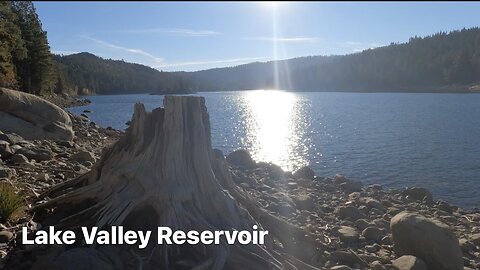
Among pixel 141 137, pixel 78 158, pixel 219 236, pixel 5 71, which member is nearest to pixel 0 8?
pixel 5 71

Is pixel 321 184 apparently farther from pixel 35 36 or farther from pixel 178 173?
pixel 35 36

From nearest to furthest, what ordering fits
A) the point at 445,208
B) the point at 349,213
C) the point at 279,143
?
the point at 349,213
the point at 445,208
the point at 279,143

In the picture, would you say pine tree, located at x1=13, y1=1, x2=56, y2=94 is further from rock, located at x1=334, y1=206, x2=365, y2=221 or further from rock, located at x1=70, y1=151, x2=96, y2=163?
rock, located at x1=334, y1=206, x2=365, y2=221

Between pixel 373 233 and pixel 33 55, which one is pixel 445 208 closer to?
pixel 373 233

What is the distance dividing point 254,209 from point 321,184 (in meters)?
11.3

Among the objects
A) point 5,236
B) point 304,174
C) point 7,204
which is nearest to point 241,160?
point 304,174

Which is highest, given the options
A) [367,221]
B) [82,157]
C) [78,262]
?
[82,157]

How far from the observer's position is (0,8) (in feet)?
89.2

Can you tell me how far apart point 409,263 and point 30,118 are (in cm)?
1632

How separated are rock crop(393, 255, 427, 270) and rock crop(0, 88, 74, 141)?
15056 millimetres

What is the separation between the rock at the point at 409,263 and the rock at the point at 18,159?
404 inches

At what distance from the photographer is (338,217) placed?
46.0ft

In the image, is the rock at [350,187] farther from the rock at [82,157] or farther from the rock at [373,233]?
the rock at [82,157]

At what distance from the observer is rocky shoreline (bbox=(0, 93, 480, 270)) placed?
9234 mm
